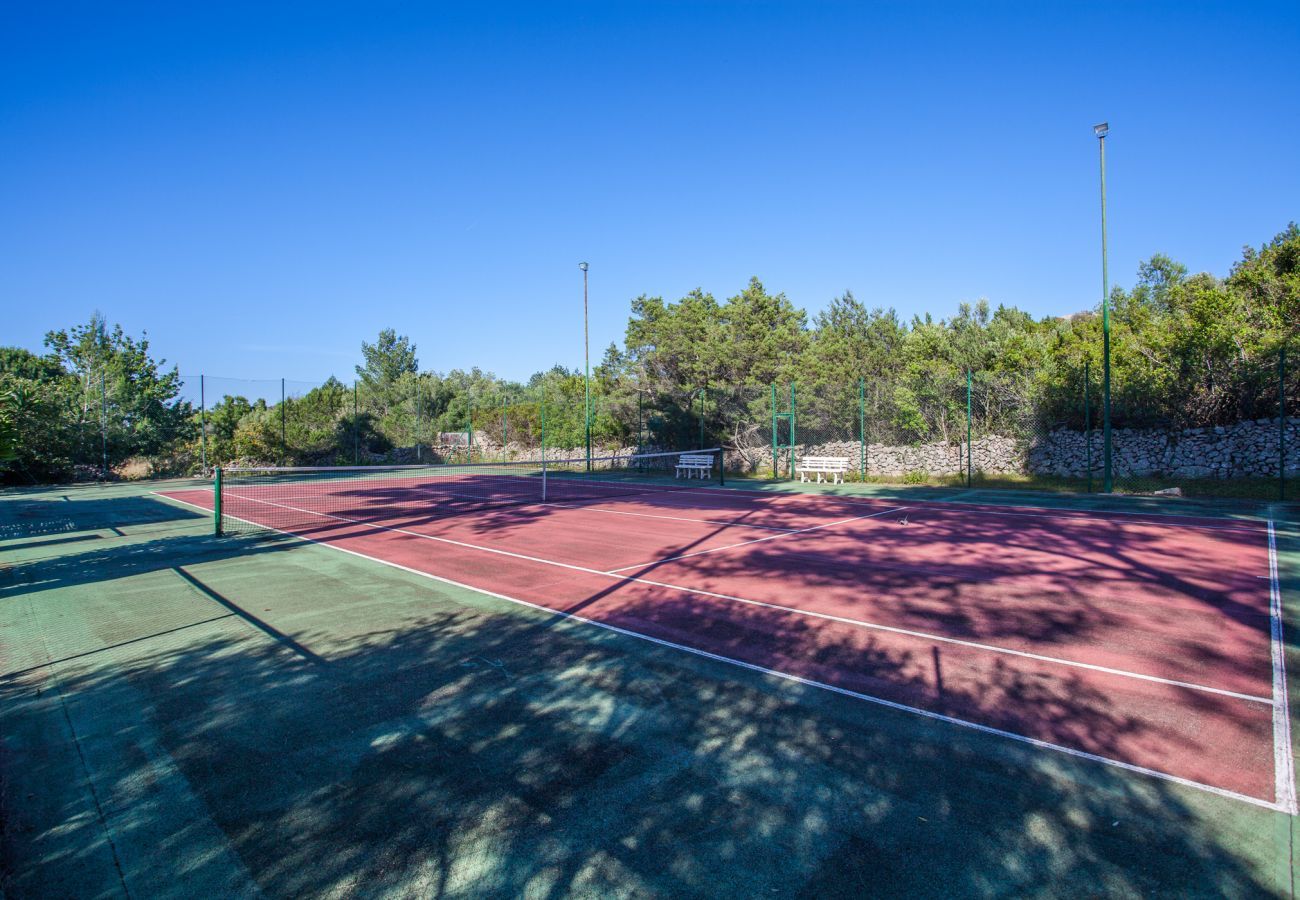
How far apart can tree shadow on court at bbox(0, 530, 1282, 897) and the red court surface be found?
21 centimetres

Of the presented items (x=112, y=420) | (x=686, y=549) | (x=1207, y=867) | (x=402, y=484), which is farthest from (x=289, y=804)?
(x=112, y=420)

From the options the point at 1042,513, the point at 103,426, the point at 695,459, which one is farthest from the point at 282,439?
the point at 1042,513

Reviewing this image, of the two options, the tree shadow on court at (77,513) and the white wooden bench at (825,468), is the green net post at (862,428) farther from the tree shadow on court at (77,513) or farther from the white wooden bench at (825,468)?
the tree shadow on court at (77,513)

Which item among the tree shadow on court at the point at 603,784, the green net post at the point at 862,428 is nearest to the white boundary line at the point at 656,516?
the tree shadow on court at the point at 603,784

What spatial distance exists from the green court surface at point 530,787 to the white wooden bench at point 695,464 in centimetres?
1834

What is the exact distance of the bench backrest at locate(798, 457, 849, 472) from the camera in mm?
21703

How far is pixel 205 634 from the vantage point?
6023 mm

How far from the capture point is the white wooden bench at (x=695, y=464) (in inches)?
946

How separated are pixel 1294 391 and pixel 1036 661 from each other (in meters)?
17.9

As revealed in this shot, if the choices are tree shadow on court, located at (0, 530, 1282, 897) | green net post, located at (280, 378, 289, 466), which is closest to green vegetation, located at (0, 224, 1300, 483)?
green net post, located at (280, 378, 289, 466)

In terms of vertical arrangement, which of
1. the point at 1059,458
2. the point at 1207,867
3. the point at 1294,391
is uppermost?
the point at 1294,391

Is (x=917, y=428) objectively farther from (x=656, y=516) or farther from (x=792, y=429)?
(x=656, y=516)

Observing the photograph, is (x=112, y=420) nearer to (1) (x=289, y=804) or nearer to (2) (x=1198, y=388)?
(1) (x=289, y=804)

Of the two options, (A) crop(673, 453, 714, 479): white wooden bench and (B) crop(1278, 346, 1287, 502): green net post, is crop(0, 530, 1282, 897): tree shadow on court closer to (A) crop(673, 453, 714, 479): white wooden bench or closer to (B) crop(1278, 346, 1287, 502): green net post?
(B) crop(1278, 346, 1287, 502): green net post
